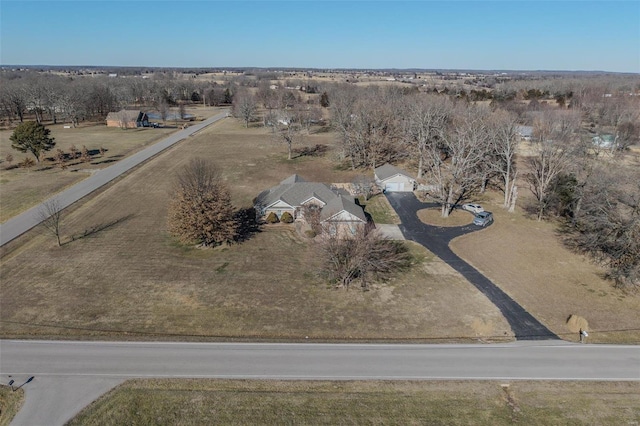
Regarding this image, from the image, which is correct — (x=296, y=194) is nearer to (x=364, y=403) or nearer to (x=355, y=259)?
(x=355, y=259)

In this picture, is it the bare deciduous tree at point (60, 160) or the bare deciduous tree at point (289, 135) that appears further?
the bare deciduous tree at point (289, 135)

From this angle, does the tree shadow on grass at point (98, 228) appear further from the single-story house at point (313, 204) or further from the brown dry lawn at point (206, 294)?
the single-story house at point (313, 204)

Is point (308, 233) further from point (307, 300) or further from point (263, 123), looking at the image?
point (263, 123)

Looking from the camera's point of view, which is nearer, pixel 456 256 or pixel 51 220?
pixel 456 256

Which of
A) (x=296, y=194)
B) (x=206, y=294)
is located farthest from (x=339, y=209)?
(x=206, y=294)

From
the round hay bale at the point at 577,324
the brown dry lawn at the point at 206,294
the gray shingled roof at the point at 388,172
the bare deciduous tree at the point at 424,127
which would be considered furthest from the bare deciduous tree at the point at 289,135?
the round hay bale at the point at 577,324

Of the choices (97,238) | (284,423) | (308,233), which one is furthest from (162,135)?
(284,423)
